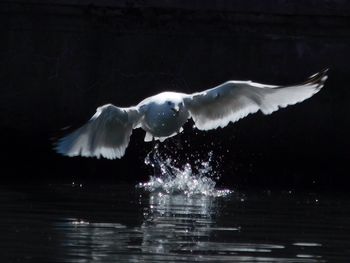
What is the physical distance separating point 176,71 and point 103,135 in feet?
9.05

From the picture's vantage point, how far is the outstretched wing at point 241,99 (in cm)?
1173

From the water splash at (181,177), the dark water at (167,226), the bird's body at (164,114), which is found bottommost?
the dark water at (167,226)

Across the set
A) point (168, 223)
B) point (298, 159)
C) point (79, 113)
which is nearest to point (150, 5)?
point (79, 113)

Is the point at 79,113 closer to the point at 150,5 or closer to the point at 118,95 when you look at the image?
the point at 118,95

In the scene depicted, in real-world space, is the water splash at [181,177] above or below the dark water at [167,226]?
above

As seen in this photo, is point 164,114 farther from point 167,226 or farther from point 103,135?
point 167,226

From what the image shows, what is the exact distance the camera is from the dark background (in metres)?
14.3

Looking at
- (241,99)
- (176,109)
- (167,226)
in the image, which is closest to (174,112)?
(176,109)

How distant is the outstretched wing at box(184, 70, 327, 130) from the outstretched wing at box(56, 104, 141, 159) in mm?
619

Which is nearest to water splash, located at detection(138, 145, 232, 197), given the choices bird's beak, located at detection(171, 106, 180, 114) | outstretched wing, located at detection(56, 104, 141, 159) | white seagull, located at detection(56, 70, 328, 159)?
white seagull, located at detection(56, 70, 328, 159)

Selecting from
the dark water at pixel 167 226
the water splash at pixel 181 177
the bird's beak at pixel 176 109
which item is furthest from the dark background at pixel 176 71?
the bird's beak at pixel 176 109

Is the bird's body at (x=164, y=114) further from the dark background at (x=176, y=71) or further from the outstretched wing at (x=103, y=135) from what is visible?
the dark background at (x=176, y=71)

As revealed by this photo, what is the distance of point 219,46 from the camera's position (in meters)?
14.7

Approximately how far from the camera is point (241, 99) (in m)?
12.2
